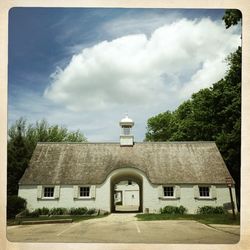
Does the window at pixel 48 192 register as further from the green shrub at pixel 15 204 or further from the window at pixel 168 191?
the window at pixel 168 191

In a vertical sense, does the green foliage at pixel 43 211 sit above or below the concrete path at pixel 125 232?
above

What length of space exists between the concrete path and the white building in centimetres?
59

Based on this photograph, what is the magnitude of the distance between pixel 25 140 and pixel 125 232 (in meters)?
2.51

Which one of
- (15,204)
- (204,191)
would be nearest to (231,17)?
(204,191)

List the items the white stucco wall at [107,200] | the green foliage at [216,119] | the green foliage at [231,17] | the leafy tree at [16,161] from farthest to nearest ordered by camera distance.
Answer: the white stucco wall at [107,200], the green foliage at [216,119], the leafy tree at [16,161], the green foliage at [231,17]

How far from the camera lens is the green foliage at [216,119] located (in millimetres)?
7238

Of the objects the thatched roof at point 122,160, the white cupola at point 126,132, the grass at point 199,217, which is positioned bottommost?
the grass at point 199,217

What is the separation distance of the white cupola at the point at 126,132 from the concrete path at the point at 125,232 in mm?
1519

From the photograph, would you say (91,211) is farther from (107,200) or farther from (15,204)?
(15,204)

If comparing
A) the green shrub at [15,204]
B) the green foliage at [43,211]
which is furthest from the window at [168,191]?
the green shrub at [15,204]

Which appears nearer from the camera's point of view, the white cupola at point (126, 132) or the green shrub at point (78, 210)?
the white cupola at point (126, 132)

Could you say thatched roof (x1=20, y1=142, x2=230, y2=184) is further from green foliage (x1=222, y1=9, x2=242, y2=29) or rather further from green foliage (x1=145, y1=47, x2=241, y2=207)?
green foliage (x1=222, y1=9, x2=242, y2=29)

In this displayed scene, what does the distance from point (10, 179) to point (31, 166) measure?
0.52 m

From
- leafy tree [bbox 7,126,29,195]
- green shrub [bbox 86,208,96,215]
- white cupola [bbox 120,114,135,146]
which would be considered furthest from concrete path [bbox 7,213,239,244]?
white cupola [bbox 120,114,135,146]
